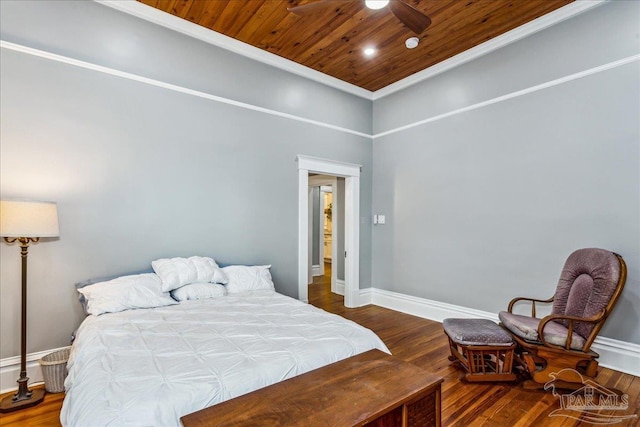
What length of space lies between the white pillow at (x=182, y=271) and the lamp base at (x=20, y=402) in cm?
111

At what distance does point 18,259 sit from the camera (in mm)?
2529

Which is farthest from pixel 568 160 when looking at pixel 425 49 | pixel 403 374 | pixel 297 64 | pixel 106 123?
pixel 106 123

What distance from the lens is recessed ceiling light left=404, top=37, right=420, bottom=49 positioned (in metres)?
3.51

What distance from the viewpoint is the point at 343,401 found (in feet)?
4.42

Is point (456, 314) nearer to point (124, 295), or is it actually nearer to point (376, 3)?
point (376, 3)

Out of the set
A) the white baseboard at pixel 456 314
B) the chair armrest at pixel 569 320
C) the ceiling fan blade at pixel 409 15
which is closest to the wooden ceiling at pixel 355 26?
the ceiling fan blade at pixel 409 15

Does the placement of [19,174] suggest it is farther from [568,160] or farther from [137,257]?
[568,160]

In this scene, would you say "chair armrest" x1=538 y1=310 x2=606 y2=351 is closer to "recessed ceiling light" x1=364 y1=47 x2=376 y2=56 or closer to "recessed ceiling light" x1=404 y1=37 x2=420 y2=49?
"recessed ceiling light" x1=404 y1=37 x2=420 y2=49

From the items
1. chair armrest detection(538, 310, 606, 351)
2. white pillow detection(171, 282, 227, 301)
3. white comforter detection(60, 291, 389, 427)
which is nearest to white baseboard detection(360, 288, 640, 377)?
chair armrest detection(538, 310, 606, 351)

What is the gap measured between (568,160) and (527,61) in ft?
3.94

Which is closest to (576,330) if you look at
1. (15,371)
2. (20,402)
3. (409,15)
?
(409,15)

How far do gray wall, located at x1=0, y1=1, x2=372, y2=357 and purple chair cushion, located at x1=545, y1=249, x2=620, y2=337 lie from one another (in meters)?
2.94

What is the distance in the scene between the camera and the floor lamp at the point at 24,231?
217cm

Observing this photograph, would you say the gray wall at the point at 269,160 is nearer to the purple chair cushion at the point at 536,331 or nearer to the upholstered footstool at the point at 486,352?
the purple chair cushion at the point at 536,331
